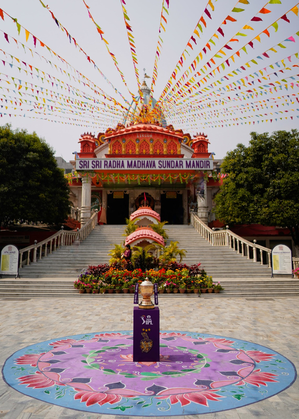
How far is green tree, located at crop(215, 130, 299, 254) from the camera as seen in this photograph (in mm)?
20375

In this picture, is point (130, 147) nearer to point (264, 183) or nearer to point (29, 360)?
point (264, 183)

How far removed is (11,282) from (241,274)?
10716mm

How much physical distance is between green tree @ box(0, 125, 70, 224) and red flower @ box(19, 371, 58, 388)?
1564cm

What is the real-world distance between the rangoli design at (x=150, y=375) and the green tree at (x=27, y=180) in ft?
46.6

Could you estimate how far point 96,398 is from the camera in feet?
13.5

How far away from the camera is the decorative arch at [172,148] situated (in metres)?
26.4

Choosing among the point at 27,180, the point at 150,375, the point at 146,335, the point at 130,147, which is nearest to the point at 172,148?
the point at 130,147

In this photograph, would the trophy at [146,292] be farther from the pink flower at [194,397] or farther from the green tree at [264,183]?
the green tree at [264,183]

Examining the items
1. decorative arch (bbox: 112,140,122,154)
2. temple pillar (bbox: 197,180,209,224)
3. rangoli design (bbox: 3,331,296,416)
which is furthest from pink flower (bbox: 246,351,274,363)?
decorative arch (bbox: 112,140,122,154)

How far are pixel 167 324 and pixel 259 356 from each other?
9.67 feet

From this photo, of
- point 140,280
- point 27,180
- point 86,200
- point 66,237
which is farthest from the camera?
point 86,200

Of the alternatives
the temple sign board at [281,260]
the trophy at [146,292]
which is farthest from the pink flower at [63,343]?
the temple sign board at [281,260]

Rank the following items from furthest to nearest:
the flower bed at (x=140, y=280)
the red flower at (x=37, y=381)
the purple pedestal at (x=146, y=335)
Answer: the flower bed at (x=140, y=280) < the purple pedestal at (x=146, y=335) < the red flower at (x=37, y=381)

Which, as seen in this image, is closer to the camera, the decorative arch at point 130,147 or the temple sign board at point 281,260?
the temple sign board at point 281,260
